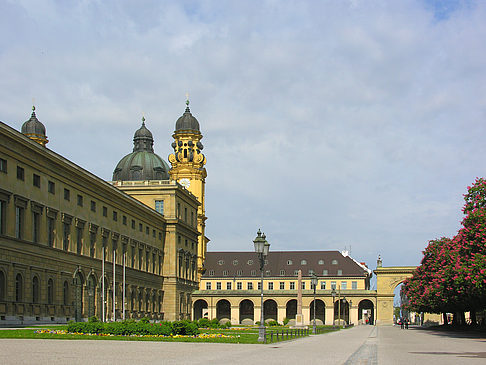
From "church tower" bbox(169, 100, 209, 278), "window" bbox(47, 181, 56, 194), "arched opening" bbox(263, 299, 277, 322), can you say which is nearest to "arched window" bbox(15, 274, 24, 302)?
"window" bbox(47, 181, 56, 194)

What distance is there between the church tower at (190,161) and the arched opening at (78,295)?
2385 inches

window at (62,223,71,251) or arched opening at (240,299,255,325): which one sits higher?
window at (62,223,71,251)

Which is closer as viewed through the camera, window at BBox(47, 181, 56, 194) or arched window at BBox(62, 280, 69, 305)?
window at BBox(47, 181, 56, 194)

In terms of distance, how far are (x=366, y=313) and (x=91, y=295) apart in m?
98.7

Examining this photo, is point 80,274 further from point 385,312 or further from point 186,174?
point 385,312

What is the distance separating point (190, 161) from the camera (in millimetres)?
133750

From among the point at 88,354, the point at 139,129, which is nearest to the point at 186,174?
the point at 139,129

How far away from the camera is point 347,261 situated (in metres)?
153

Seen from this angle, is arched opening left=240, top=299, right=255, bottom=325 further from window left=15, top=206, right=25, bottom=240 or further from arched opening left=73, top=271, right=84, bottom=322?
window left=15, top=206, right=25, bottom=240

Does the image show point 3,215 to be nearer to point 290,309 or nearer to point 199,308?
point 199,308

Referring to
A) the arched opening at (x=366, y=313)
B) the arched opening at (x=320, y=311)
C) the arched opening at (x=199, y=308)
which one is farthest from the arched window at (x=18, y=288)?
the arched opening at (x=366, y=313)

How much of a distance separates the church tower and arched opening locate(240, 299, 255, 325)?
16845mm

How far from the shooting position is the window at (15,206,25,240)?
57.4 metres

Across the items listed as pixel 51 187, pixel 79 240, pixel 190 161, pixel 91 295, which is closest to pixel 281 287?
pixel 190 161
